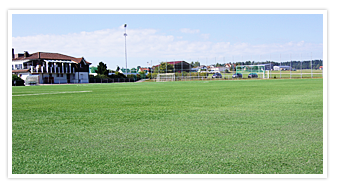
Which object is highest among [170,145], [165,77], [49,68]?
[49,68]

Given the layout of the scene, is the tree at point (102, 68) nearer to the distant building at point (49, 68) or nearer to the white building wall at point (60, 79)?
the distant building at point (49, 68)

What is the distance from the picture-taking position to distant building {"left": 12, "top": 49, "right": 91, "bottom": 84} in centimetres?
4662

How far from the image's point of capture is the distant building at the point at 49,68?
46625 millimetres

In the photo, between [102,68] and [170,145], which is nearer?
[170,145]

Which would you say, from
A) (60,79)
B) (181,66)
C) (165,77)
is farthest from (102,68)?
(181,66)

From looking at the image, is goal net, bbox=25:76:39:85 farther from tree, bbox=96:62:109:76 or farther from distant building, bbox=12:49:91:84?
tree, bbox=96:62:109:76

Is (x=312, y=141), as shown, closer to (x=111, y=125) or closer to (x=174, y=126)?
(x=174, y=126)

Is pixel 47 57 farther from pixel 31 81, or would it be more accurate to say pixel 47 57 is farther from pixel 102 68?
pixel 31 81

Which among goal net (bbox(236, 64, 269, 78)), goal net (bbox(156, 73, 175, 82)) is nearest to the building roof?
goal net (bbox(156, 73, 175, 82))

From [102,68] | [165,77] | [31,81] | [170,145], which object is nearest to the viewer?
[170,145]

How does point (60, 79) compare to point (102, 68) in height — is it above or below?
below

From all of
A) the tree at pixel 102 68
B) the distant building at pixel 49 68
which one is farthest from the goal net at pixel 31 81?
the tree at pixel 102 68

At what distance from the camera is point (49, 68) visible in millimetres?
47125
